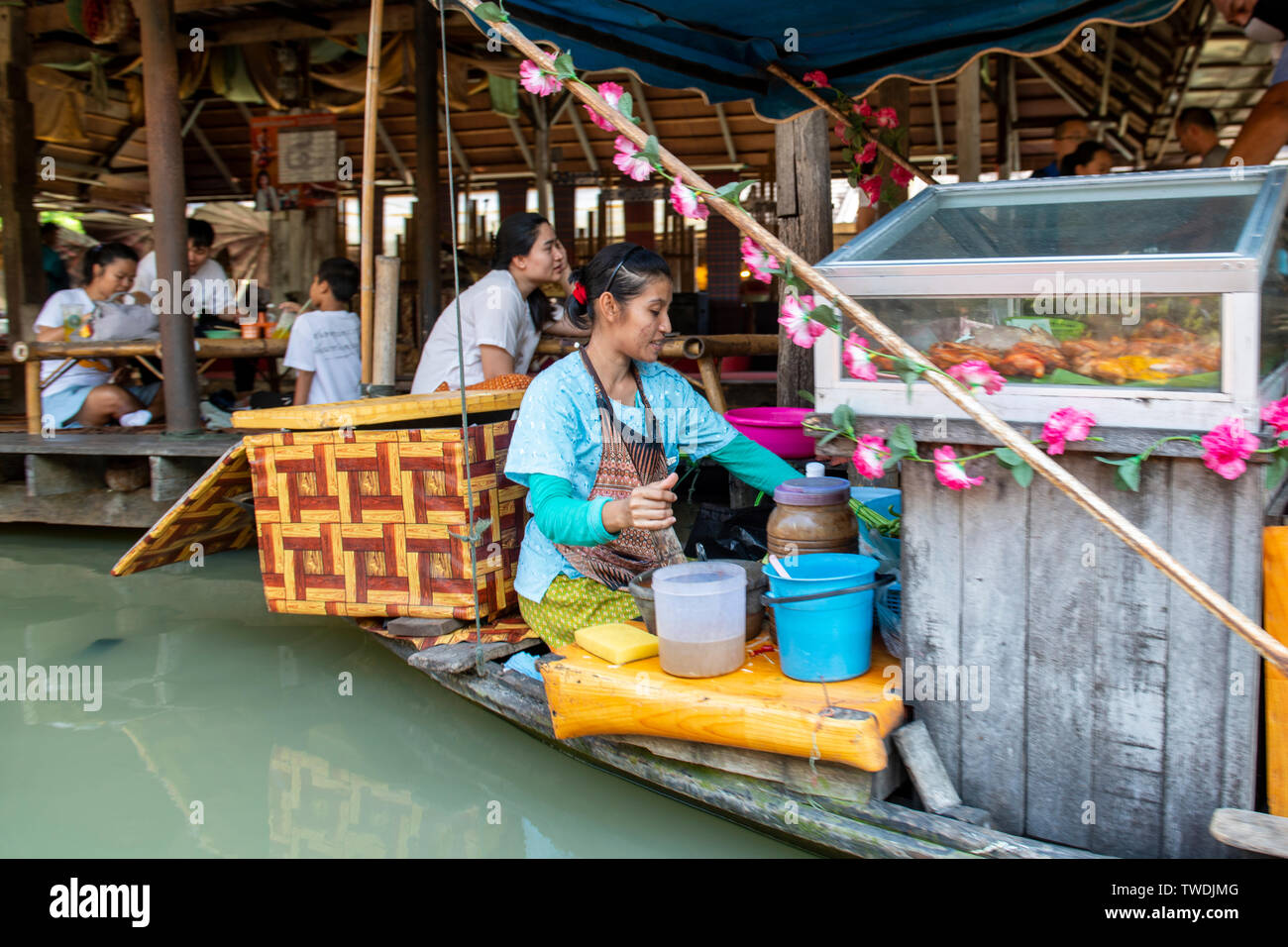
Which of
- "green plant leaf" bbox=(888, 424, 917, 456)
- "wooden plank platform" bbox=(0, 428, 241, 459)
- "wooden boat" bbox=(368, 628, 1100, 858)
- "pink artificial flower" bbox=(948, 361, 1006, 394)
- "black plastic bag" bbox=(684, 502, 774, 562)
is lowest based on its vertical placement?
"wooden boat" bbox=(368, 628, 1100, 858)

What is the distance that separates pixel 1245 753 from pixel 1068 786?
323 mm

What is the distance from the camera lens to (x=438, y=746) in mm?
3223

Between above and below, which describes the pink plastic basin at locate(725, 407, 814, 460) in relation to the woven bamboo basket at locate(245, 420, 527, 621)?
above

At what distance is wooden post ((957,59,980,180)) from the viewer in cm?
720

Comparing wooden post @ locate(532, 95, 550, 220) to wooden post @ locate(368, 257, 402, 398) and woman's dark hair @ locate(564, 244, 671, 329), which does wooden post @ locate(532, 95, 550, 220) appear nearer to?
wooden post @ locate(368, 257, 402, 398)

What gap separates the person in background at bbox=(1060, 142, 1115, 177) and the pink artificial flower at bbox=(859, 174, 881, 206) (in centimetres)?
177

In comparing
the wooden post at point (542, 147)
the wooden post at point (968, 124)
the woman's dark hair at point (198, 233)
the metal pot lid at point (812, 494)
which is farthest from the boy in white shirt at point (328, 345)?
the wooden post at point (542, 147)

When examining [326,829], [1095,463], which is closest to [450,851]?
[326,829]

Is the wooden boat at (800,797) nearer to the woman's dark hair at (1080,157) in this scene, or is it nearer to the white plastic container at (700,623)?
the white plastic container at (700,623)

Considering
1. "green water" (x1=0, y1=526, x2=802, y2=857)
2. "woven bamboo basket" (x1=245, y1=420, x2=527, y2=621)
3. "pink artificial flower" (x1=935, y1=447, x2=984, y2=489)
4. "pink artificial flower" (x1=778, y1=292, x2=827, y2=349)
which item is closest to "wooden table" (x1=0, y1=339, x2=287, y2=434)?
"green water" (x1=0, y1=526, x2=802, y2=857)

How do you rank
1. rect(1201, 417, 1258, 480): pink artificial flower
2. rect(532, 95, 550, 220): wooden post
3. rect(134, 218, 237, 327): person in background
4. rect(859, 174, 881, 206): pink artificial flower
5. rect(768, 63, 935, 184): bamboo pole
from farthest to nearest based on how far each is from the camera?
rect(532, 95, 550, 220): wooden post → rect(134, 218, 237, 327): person in background → rect(859, 174, 881, 206): pink artificial flower → rect(768, 63, 935, 184): bamboo pole → rect(1201, 417, 1258, 480): pink artificial flower

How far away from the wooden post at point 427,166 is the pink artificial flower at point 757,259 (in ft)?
21.1
